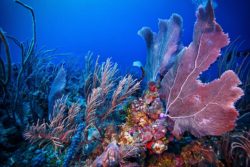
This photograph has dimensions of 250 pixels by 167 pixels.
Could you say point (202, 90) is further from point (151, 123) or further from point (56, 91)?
point (56, 91)

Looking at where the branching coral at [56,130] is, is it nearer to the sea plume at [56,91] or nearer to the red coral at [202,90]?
the sea plume at [56,91]

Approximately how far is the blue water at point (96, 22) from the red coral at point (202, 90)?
2149 cm

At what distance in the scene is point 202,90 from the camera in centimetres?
269

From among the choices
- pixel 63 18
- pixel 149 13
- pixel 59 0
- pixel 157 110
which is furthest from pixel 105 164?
pixel 63 18

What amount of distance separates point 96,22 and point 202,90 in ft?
179

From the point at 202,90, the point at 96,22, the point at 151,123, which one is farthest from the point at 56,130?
the point at 96,22

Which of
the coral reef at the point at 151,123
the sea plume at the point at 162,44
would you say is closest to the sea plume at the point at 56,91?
the coral reef at the point at 151,123

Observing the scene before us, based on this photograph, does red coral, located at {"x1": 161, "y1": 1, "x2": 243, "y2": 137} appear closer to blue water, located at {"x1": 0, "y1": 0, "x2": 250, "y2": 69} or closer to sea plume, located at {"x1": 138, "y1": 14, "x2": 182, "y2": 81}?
sea plume, located at {"x1": 138, "y1": 14, "x2": 182, "y2": 81}

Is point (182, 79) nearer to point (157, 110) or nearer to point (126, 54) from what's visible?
point (157, 110)

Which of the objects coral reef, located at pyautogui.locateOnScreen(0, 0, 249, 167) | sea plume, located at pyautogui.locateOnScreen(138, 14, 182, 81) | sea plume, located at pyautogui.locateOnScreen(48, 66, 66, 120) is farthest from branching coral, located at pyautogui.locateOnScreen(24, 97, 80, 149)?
sea plume, located at pyautogui.locateOnScreen(138, 14, 182, 81)

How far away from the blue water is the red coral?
21.5 metres

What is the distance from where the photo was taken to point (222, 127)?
254 centimetres

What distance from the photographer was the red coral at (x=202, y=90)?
247 cm

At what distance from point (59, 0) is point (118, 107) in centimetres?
3969
